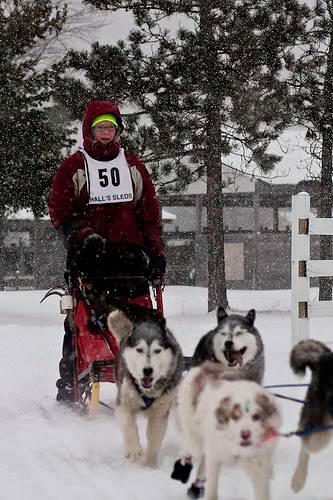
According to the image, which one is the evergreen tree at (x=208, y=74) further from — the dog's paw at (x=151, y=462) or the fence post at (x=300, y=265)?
the dog's paw at (x=151, y=462)

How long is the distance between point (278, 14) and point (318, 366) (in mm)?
10772

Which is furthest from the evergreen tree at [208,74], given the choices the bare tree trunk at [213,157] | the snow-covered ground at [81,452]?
the snow-covered ground at [81,452]

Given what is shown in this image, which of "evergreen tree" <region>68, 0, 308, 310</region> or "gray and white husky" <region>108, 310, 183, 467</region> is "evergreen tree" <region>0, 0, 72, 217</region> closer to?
"evergreen tree" <region>68, 0, 308, 310</region>

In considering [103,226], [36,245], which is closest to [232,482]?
[103,226]

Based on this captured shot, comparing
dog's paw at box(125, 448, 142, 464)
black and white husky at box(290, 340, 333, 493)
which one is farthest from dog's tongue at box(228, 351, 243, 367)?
black and white husky at box(290, 340, 333, 493)

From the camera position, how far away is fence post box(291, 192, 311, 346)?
789 cm

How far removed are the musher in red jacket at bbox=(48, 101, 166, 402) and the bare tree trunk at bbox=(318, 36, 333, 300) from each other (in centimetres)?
827

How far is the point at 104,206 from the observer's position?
5574mm

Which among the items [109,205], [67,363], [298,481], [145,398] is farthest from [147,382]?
[67,363]

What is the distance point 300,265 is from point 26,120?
7.76m

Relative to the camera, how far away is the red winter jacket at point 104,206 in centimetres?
553

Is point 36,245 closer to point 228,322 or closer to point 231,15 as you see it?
point 231,15

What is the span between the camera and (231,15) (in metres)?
13.1

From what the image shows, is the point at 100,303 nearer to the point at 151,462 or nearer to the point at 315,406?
the point at 151,462
